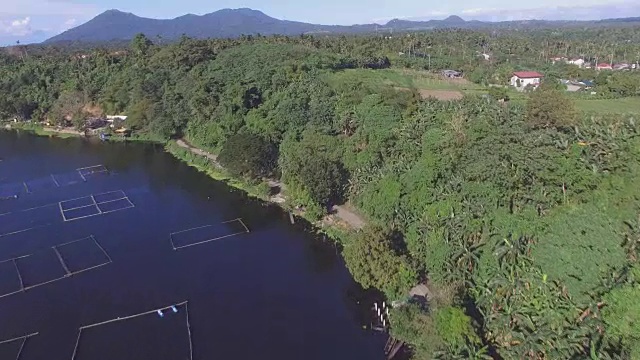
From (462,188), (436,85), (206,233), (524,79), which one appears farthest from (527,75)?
(206,233)

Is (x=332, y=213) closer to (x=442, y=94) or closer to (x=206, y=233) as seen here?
(x=206, y=233)

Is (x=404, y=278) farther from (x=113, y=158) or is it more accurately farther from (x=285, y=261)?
(x=113, y=158)

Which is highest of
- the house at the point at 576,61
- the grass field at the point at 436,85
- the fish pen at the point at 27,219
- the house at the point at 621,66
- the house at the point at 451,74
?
the grass field at the point at 436,85

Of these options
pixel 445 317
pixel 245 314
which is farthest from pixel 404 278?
pixel 245 314

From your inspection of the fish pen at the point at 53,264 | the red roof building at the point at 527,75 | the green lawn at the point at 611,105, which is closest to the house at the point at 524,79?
the red roof building at the point at 527,75

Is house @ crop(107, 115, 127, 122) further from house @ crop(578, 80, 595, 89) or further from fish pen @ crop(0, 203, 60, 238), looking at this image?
house @ crop(578, 80, 595, 89)

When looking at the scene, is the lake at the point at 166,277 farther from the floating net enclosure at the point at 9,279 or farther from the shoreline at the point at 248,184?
the shoreline at the point at 248,184
